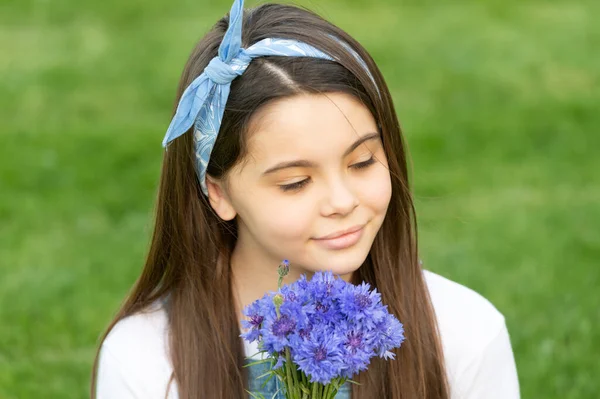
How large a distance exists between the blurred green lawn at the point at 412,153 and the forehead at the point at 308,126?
605 millimetres

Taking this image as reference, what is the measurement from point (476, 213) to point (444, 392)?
2705 mm

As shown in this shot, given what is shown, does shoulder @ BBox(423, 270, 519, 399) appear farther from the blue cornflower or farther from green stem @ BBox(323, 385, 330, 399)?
the blue cornflower

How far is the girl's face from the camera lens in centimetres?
270

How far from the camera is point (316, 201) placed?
2.70m

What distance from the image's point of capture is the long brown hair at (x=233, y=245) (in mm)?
2855

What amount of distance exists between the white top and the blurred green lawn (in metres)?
1.00

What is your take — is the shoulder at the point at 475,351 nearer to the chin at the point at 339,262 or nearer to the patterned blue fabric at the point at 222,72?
the chin at the point at 339,262

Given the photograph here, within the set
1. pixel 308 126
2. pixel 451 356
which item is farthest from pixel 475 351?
pixel 308 126

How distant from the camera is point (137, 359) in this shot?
123 inches

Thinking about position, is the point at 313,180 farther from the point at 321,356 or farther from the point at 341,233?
the point at 321,356

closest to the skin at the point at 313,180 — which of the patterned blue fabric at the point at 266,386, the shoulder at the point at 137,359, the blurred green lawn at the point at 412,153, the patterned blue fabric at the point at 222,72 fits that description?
the patterned blue fabric at the point at 222,72

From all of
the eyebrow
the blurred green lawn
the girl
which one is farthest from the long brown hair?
the blurred green lawn

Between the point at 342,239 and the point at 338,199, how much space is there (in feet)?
0.41

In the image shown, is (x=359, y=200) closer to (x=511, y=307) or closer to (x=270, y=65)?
(x=270, y=65)
